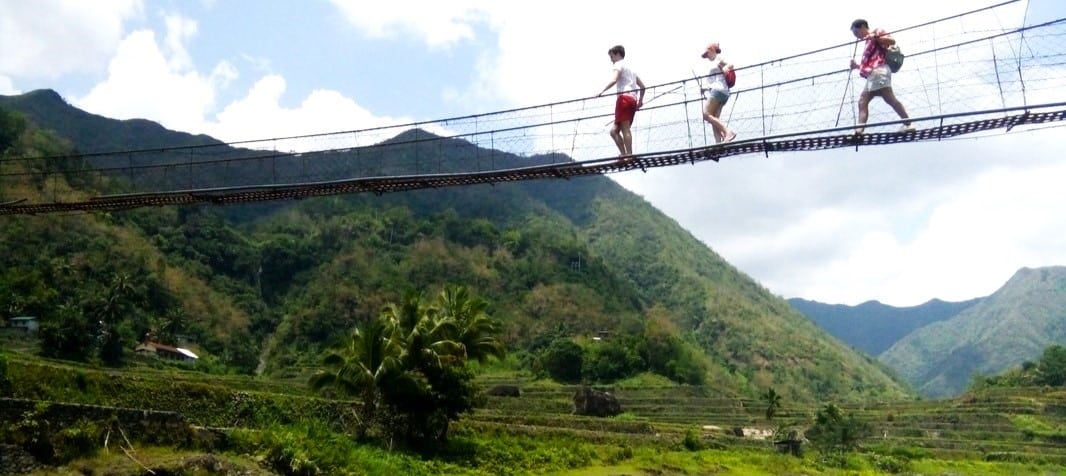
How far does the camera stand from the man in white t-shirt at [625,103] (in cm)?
937

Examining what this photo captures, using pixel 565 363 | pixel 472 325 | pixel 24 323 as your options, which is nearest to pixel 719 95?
pixel 472 325

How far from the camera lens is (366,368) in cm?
2638

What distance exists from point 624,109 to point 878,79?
261 centimetres

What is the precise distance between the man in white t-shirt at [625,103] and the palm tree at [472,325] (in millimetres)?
22202

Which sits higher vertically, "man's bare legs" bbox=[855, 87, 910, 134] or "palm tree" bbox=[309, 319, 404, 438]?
"man's bare legs" bbox=[855, 87, 910, 134]

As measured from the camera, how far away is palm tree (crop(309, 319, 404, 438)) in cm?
2622

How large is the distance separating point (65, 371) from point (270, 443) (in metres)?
6.67

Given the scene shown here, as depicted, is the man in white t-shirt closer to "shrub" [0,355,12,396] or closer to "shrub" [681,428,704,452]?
"shrub" [0,355,12,396]

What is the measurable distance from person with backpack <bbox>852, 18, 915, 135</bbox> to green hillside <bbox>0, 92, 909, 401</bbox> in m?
47.5

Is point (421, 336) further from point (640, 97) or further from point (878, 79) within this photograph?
point (878, 79)

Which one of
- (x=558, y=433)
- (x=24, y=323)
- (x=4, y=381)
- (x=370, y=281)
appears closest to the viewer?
(x=4, y=381)

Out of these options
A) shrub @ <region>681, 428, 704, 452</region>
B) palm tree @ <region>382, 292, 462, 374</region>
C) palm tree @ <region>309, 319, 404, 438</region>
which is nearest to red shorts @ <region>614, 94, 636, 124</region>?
palm tree @ <region>309, 319, 404, 438</region>

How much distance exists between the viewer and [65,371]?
69.0ft

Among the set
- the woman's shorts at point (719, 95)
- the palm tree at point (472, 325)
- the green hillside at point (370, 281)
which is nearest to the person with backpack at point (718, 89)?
the woman's shorts at point (719, 95)
